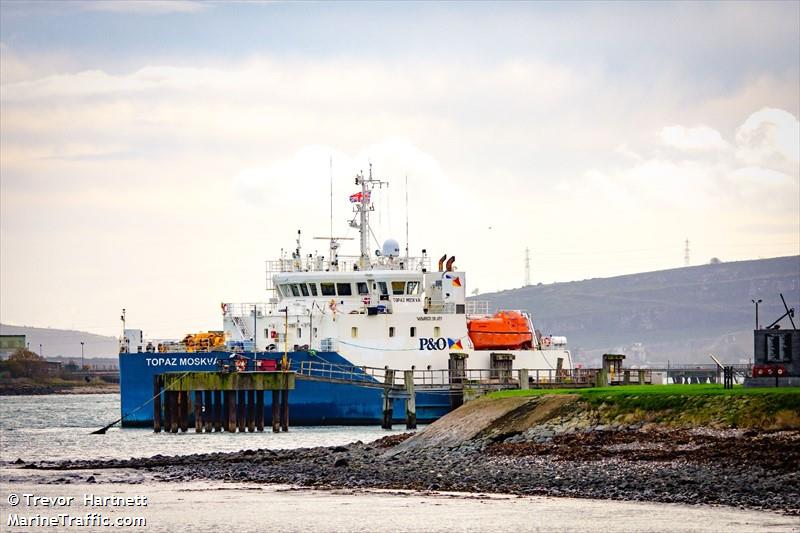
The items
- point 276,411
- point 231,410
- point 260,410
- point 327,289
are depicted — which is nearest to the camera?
point 231,410

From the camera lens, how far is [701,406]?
107 feet

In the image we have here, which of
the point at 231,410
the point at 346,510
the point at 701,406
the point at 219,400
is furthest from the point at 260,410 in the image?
the point at 346,510

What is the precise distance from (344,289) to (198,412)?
26.8 feet

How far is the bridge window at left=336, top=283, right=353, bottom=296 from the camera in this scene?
57719 mm

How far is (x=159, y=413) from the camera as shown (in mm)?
53156

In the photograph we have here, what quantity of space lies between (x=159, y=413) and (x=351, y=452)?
1704cm

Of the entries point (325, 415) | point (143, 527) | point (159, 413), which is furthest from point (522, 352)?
point (143, 527)

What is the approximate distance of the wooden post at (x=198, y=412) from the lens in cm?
5247

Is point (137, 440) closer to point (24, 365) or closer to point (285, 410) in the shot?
point (285, 410)

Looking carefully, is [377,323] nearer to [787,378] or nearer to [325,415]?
[325,415]

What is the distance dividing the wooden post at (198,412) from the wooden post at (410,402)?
285 inches

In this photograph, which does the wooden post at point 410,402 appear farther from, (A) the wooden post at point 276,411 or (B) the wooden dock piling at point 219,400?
(A) the wooden post at point 276,411

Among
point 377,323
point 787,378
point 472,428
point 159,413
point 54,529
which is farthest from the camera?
point 377,323

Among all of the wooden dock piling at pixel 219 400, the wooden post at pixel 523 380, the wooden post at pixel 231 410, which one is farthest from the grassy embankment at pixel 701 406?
the wooden post at pixel 231 410
